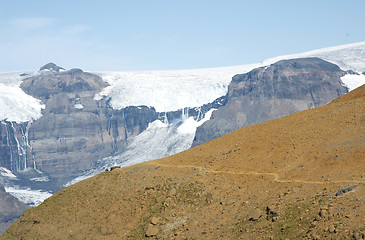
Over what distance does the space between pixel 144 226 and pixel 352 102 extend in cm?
2412

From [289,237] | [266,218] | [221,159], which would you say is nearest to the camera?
[289,237]

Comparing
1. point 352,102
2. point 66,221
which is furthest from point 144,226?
point 352,102

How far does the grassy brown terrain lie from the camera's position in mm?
38719

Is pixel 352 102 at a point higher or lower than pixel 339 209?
higher

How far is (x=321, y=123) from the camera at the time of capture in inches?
2080

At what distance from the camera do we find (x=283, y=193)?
42406 mm

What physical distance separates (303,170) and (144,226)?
44.7 ft

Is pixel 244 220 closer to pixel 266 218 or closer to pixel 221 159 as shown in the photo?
pixel 266 218

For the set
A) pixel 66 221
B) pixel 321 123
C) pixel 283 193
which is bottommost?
pixel 66 221

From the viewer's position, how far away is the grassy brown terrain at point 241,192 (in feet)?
127

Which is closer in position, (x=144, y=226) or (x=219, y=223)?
(x=219, y=223)

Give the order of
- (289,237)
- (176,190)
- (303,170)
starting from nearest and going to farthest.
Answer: (289,237)
(303,170)
(176,190)

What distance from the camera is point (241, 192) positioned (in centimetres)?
4544

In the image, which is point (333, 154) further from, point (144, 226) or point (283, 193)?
point (144, 226)
